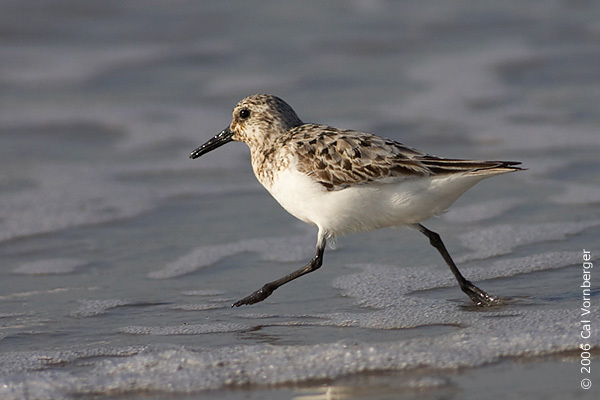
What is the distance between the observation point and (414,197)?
596 cm

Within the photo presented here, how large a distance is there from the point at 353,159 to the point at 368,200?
273 mm

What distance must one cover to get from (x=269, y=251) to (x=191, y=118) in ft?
14.6

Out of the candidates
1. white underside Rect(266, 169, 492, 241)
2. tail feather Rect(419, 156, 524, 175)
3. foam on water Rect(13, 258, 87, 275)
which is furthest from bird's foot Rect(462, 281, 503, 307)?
foam on water Rect(13, 258, 87, 275)

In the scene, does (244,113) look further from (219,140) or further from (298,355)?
(298,355)

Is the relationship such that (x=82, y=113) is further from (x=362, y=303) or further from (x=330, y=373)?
(x=330, y=373)

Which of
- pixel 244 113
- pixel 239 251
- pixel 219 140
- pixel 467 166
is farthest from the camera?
pixel 239 251

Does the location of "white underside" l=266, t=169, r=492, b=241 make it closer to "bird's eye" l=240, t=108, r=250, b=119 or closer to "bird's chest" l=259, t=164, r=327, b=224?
"bird's chest" l=259, t=164, r=327, b=224

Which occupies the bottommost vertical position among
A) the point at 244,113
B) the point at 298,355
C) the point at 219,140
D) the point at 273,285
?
the point at 298,355

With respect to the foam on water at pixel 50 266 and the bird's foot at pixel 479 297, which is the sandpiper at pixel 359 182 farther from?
the foam on water at pixel 50 266

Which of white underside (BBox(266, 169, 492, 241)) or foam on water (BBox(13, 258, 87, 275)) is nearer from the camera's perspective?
white underside (BBox(266, 169, 492, 241))

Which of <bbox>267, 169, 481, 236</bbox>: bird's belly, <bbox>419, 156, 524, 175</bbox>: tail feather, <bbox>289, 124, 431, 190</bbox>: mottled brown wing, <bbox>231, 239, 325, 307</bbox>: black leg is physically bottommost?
<bbox>231, 239, 325, 307</bbox>: black leg

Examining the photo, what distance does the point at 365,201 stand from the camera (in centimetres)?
608

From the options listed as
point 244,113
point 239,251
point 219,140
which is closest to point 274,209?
point 239,251

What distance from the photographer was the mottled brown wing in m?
5.98
